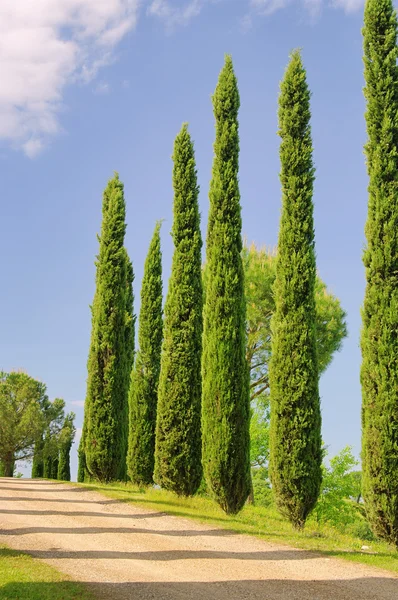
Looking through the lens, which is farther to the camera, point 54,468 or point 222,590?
point 54,468

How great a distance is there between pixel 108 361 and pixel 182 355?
506 centimetres

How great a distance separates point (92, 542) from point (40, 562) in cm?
199

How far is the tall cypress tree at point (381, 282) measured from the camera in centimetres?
1380

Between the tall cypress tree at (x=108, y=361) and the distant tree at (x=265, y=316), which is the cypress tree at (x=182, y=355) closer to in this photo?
the tall cypress tree at (x=108, y=361)

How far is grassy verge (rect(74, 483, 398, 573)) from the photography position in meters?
12.3

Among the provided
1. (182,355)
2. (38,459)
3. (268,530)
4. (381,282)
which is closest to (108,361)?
(182,355)

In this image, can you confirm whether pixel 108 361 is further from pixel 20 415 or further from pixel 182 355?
pixel 20 415

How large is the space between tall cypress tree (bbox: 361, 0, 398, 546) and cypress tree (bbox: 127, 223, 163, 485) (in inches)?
414

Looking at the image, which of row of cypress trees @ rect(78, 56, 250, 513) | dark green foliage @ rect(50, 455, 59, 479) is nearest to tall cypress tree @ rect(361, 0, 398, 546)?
row of cypress trees @ rect(78, 56, 250, 513)

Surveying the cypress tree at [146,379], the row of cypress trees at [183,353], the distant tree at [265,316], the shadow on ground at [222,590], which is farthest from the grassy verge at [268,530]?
the distant tree at [265,316]

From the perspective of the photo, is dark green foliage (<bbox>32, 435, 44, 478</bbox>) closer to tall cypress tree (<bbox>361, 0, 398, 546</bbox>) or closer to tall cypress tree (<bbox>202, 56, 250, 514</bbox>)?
tall cypress tree (<bbox>202, 56, 250, 514</bbox>)

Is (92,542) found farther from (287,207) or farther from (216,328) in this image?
(287,207)

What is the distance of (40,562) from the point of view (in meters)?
10.0

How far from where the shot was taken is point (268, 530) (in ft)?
46.8
